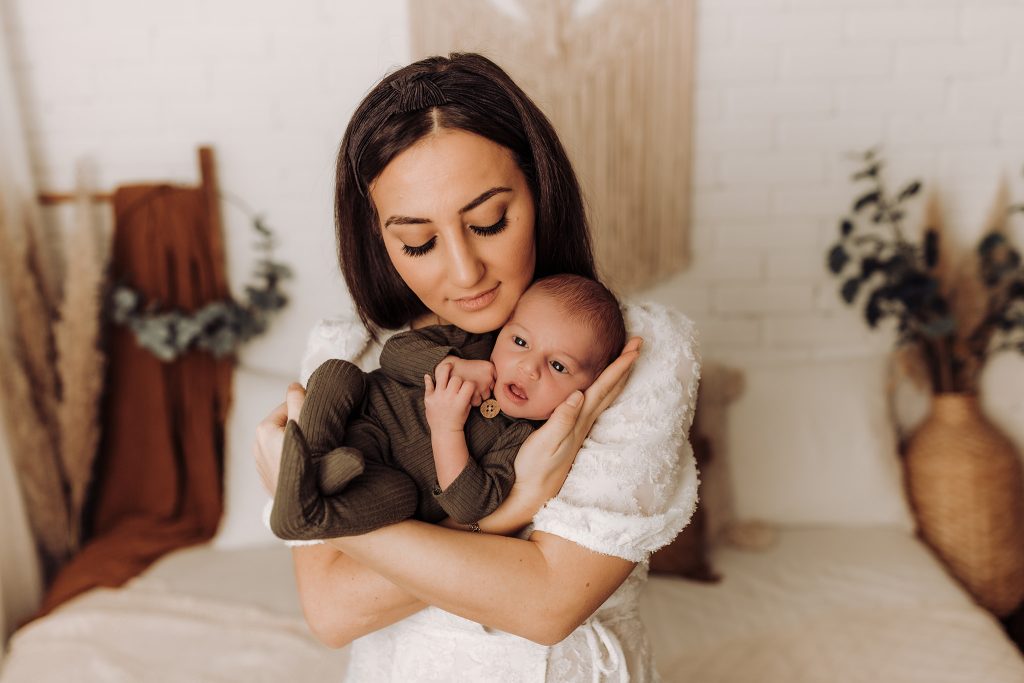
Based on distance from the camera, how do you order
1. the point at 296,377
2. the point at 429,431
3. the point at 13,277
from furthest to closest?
the point at 296,377 < the point at 13,277 < the point at 429,431

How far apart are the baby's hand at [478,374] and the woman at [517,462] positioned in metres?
0.06

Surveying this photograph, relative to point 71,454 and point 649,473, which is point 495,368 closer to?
point 649,473

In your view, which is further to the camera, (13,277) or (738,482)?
(738,482)

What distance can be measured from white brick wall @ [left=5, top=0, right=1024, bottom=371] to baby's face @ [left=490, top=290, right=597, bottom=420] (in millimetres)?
1616

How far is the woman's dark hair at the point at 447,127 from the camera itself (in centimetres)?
116

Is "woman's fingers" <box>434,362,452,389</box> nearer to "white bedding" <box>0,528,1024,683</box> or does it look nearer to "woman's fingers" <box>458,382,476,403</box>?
"woman's fingers" <box>458,382,476,403</box>

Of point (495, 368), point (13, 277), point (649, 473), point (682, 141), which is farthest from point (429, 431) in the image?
point (13, 277)

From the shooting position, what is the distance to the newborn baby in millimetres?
1078

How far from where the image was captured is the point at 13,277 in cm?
245

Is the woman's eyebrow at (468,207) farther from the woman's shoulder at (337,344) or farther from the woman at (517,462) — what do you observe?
the woman's shoulder at (337,344)

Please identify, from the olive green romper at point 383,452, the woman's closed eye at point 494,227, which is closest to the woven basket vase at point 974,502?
the olive green romper at point 383,452

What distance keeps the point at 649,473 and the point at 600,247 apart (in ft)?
5.38

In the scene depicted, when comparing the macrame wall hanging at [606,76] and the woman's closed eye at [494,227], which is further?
the macrame wall hanging at [606,76]

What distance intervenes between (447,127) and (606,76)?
5.16 ft
